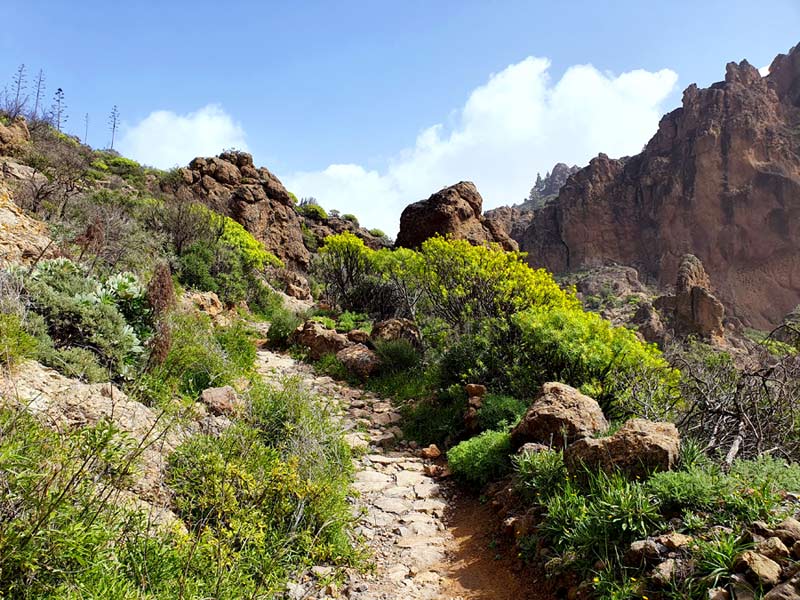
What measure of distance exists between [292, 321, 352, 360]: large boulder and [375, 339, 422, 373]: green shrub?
1.19 meters

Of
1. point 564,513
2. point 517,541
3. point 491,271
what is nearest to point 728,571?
point 564,513

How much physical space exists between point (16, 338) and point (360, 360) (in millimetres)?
6745

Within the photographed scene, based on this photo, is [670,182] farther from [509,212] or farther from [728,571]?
[728,571]

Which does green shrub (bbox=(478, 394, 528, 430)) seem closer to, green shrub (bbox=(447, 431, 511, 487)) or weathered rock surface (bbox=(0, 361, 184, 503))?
green shrub (bbox=(447, 431, 511, 487))

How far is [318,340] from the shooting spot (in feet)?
37.3

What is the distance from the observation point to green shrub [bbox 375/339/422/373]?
1015 cm

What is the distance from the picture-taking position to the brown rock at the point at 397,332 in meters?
11.2

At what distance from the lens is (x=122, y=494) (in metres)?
3.31

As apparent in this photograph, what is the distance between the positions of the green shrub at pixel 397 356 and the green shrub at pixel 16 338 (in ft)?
21.8

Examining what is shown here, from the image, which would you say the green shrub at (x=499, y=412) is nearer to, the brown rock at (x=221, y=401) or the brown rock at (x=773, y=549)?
the brown rock at (x=221, y=401)

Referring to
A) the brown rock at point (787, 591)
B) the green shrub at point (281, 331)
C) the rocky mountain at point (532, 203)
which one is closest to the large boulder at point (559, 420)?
the brown rock at point (787, 591)

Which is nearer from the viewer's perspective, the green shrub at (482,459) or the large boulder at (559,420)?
the large boulder at (559,420)

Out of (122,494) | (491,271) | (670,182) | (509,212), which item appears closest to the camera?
(122,494)

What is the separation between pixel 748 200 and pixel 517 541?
7160 centimetres
